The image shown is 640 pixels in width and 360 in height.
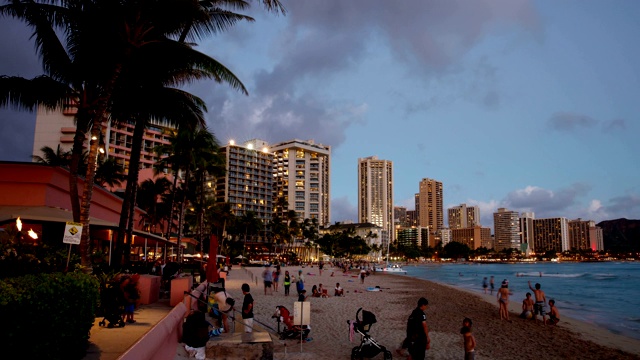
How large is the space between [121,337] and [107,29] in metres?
9.37

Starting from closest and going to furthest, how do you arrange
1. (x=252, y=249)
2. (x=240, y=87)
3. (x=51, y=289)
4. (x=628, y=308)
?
(x=51, y=289) → (x=240, y=87) → (x=628, y=308) → (x=252, y=249)

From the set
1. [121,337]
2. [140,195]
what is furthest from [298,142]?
[121,337]

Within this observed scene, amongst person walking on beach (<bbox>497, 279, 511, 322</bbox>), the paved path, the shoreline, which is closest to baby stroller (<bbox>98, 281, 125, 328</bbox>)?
the paved path

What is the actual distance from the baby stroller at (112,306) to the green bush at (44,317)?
3281 mm

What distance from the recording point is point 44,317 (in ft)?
14.8

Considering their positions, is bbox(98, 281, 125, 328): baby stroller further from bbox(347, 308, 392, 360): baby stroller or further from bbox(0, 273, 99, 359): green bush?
bbox(347, 308, 392, 360): baby stroller

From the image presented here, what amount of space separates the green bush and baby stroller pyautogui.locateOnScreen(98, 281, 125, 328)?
328 cm

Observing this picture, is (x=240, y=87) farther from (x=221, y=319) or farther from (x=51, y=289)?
(x=51, y=289)

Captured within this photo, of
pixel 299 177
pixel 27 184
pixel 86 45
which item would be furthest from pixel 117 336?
Answer: pixel 299 177

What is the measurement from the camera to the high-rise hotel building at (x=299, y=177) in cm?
15850

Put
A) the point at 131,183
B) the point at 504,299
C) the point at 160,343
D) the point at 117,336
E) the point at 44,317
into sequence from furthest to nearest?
the point at 504,299 < the point at 131,183 < the point at 117,336 < the point at 160,343 < the point at 44,317

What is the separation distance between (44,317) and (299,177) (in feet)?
515

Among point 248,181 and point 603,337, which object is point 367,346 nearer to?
point 603,337

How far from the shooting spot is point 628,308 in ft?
115
